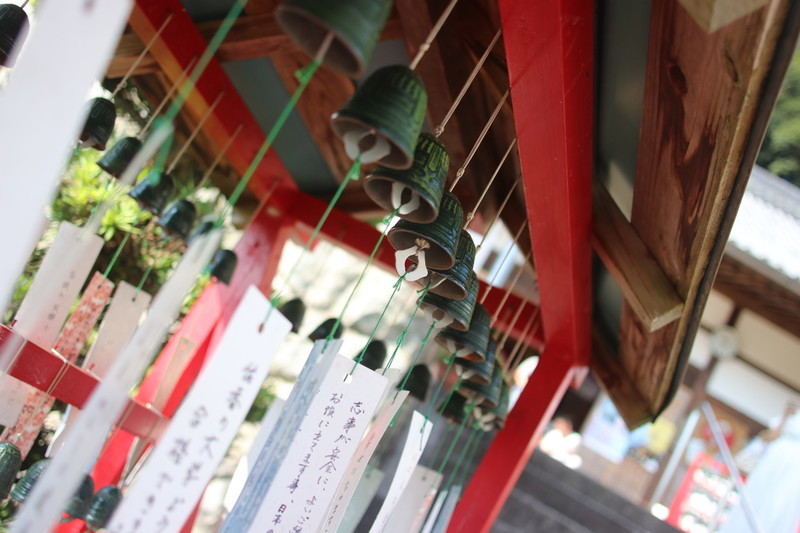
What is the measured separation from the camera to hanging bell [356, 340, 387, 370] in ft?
12.4

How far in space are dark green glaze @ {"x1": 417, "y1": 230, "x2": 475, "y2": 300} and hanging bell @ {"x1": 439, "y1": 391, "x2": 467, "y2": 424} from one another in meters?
1.62

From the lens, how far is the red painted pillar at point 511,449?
4105 millimetres

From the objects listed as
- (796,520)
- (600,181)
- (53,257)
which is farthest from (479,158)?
(796,520)

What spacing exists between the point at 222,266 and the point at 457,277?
82.3 inches

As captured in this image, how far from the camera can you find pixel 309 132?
4508 millimetres

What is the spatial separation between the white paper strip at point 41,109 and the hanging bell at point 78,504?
2434 millimetres

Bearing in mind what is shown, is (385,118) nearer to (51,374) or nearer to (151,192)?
(51,374)

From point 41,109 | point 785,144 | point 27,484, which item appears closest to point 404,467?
point 27,484

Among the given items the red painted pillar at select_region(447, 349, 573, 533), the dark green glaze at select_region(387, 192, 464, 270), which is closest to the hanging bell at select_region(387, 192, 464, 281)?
the dark green glaze at select_region(387, 192, 464, 270)

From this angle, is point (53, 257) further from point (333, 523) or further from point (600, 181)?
point (600, 181)

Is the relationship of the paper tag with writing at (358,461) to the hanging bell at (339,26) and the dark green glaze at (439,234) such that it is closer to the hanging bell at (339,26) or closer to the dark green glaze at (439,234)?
the dark green glaze at (439,234)

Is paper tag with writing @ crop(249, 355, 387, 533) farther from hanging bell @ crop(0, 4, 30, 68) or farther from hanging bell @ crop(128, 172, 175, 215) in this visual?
hanging bell @ crop(128, 172, 175, 215)

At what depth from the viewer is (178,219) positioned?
12.6 feet

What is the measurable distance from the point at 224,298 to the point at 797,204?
346 inches
